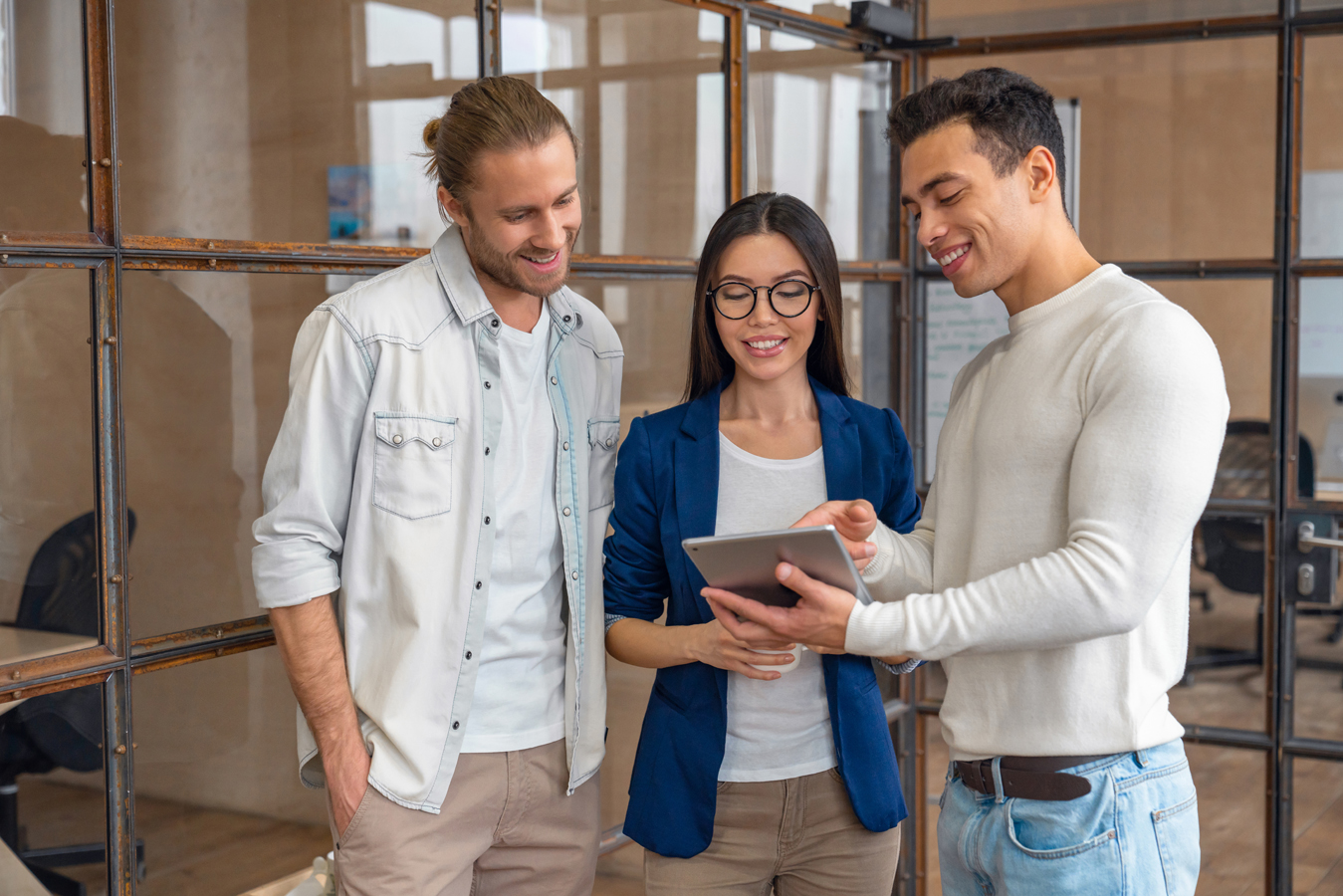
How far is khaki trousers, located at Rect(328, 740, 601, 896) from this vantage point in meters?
1.56

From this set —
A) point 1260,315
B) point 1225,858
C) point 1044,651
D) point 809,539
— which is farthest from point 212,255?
point 1225,858

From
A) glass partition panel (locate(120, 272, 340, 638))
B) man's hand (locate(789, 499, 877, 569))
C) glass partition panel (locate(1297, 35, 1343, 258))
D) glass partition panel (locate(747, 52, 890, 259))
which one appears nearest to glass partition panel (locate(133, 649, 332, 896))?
glass partition panel (locate(120, 272, 340, 638))

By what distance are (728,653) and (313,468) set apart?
0.60 m

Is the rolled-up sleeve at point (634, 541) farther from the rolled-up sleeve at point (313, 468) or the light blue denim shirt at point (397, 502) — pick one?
the rolled-up sleeve at point (313, 468)

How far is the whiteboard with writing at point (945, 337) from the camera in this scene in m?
3.22

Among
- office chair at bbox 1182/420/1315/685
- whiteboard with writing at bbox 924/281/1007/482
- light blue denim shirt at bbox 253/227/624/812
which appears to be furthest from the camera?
whiteboard with writing at bbox 924/281/1007/482

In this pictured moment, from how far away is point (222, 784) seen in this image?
6.19 feet

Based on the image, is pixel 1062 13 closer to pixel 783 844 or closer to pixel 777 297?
pixel 777 297

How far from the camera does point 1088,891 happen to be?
131 centimetres

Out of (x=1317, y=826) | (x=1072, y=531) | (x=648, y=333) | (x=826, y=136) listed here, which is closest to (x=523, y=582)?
(x=1072, y=531)

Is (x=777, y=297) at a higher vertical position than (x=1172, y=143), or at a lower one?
lower

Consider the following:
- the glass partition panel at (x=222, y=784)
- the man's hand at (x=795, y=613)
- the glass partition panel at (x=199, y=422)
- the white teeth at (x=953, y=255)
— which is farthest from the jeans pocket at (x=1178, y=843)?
the glass partition panel at (x=199, y=422)

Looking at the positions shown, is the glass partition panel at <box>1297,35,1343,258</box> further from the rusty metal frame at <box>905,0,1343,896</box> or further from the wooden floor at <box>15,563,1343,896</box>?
the wooden floor at <box>15,563,1343,896</box>

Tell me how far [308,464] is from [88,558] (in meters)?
0.41
